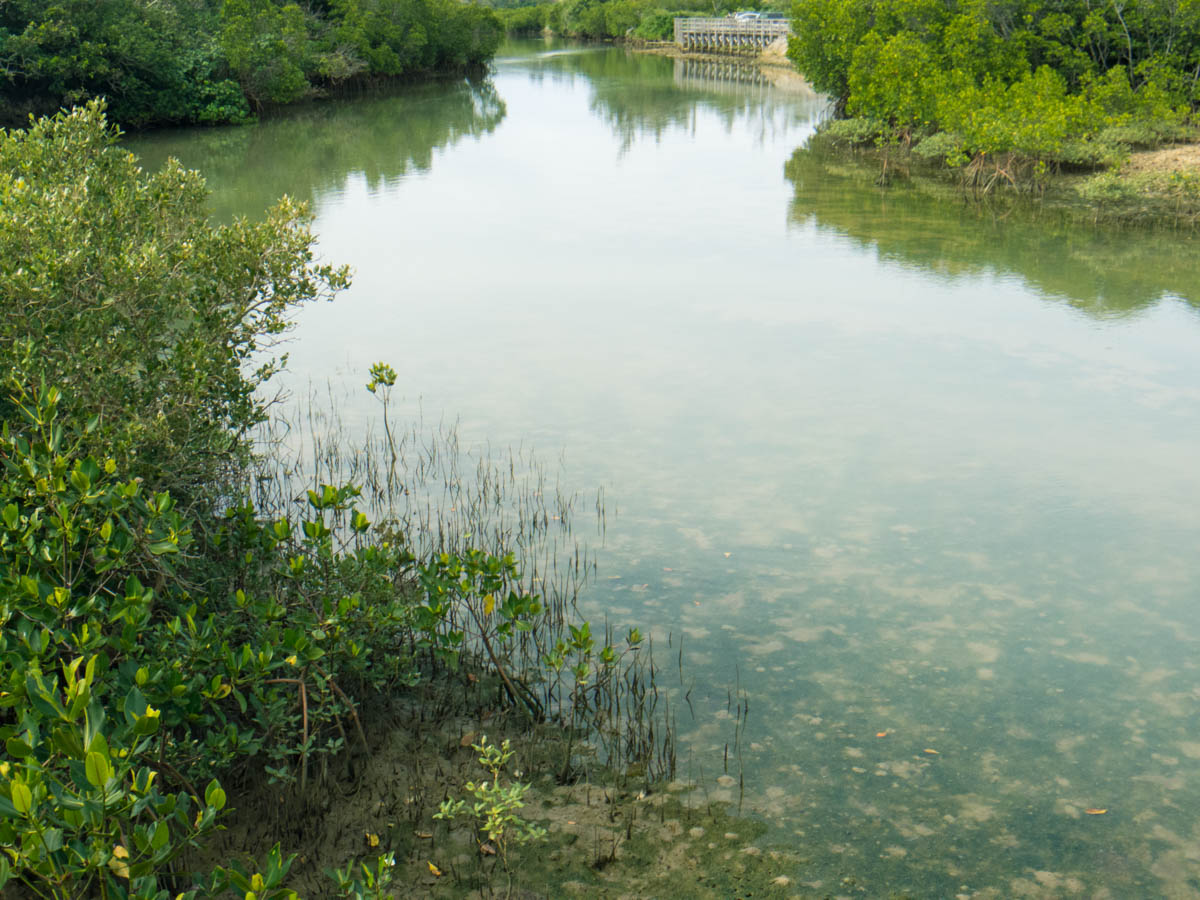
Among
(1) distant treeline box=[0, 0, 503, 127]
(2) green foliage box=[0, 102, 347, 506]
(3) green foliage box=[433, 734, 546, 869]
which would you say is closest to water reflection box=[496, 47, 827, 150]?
(1) distant treeline box=[0, 0, 503, 127]

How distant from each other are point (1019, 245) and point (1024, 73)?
8.05 meters

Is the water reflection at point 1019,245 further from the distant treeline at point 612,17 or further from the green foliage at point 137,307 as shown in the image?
the distant treeline at point 612,17

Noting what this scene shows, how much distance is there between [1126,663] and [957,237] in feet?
38.6

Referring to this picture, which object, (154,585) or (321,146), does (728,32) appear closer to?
(321,146)

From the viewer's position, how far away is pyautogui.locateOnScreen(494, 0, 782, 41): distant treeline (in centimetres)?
7281

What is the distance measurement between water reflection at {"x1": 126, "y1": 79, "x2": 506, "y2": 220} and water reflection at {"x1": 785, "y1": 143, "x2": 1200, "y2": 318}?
9189 mm

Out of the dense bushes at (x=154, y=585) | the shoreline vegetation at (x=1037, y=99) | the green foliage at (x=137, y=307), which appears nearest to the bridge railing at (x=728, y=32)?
the shoreline vegetation at (x=1037, y=99)

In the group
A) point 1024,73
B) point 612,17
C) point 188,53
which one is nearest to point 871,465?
point 1024,73

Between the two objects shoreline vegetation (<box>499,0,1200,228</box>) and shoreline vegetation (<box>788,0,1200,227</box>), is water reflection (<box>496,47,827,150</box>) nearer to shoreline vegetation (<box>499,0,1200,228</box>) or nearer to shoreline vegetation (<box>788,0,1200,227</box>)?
shoreline vegetation (<box>499,0,1200,228</box>)

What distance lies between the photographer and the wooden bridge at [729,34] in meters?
57.4

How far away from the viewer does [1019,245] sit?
15711mm

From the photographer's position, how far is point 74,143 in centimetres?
689

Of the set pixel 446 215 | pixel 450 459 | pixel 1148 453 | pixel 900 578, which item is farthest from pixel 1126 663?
pixel 446 215

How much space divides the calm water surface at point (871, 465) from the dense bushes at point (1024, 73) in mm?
2373
